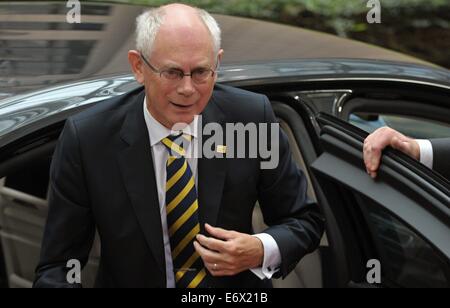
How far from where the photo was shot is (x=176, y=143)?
257 cm

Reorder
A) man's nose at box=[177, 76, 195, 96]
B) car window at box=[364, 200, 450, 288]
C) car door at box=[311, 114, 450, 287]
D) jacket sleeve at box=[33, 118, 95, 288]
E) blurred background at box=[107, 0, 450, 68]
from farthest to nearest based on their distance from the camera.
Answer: blurred background at box=[107, 0, 450, 68], car window at box=[364, 200, 450, 288], jacket sleeve at box=[33, 118, 95, 288], man's nose at box=[177, 76, 195, 96], car door at box=[311, 114, 450, 287]

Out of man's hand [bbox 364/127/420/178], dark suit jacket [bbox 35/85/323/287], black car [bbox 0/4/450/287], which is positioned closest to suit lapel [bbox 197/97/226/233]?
dark suit jacket [bbox 35/85/323/287]

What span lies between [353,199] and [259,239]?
0.46 meters

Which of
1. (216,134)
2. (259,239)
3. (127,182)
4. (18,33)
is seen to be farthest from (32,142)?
(18,33)

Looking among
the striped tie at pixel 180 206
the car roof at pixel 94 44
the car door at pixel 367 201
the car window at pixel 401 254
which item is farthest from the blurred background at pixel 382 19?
the striped tie at pixel 180 206

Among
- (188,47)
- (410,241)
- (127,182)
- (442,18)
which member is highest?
(442,18)

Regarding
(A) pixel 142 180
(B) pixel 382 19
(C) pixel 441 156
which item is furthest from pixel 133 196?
(B) pixel 382 19

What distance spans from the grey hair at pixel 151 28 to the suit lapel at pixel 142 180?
0.22 metres

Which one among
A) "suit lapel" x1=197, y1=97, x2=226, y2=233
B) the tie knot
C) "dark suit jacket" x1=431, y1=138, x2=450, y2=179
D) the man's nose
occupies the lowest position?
"suit lapel" x1=197, y1=97, x2=226, y2=233

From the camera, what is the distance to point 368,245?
9.57ft

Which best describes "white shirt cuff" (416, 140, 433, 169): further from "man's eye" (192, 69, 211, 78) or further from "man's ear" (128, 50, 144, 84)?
"man's ear" (128, 50, 144, 84)

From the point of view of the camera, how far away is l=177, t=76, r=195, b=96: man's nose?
93.3 inches

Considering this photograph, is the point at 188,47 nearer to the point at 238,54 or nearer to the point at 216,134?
the point at 216,134

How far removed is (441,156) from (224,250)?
0.63 m
